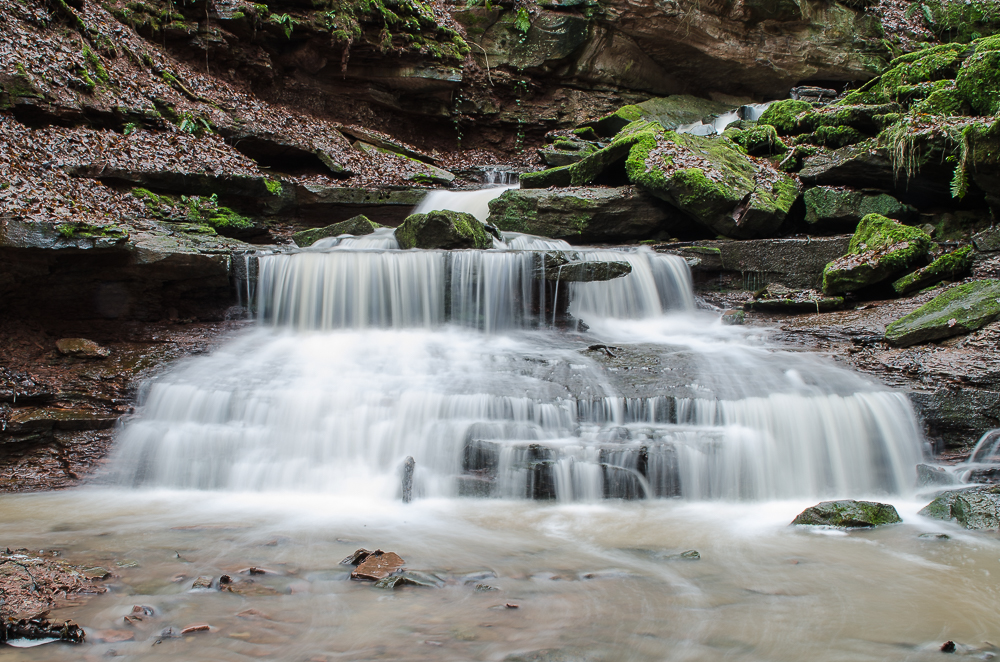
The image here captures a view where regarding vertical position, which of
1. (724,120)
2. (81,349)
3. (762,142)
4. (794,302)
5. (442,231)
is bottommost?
(81,349)

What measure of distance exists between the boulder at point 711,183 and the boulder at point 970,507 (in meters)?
6.15

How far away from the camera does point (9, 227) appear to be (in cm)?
622

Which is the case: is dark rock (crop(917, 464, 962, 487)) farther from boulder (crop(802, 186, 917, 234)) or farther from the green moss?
the green moss

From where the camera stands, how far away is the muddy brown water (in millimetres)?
2551

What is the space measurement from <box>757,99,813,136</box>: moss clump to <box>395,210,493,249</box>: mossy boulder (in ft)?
24.3

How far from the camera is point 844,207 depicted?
32.7 feet

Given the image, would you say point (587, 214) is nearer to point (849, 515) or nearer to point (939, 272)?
point (939, 272)

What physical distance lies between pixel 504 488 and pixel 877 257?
6573 millimetres

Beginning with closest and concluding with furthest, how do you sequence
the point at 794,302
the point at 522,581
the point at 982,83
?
the point at 522,581
the point at 794,302
the point at 982,83

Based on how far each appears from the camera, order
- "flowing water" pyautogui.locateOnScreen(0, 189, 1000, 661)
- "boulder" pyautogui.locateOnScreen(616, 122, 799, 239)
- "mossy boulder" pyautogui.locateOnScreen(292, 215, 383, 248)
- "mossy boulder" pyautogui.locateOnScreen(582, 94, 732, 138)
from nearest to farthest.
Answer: "flowing water" pyautogui.locateOnScreen(0, 189, 1000, 661) < "boulder" pyautogui.locateOnScreen(616, 122, 799, 239) < "mossy boulder" pyautogui.locateOnScreen(292, 215, 383, 248) < "mossy boulder" pyautogui.locateOnScreen(582, 94, 732, 138)

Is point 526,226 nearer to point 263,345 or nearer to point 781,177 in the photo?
point 781,177

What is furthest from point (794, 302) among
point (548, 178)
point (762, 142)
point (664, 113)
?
point (664, 113)

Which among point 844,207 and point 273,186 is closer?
point 844,207

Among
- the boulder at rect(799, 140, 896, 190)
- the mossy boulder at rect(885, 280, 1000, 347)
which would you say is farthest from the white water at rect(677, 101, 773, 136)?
the mossy boulder at rect(885, 280, 1000, 347)
